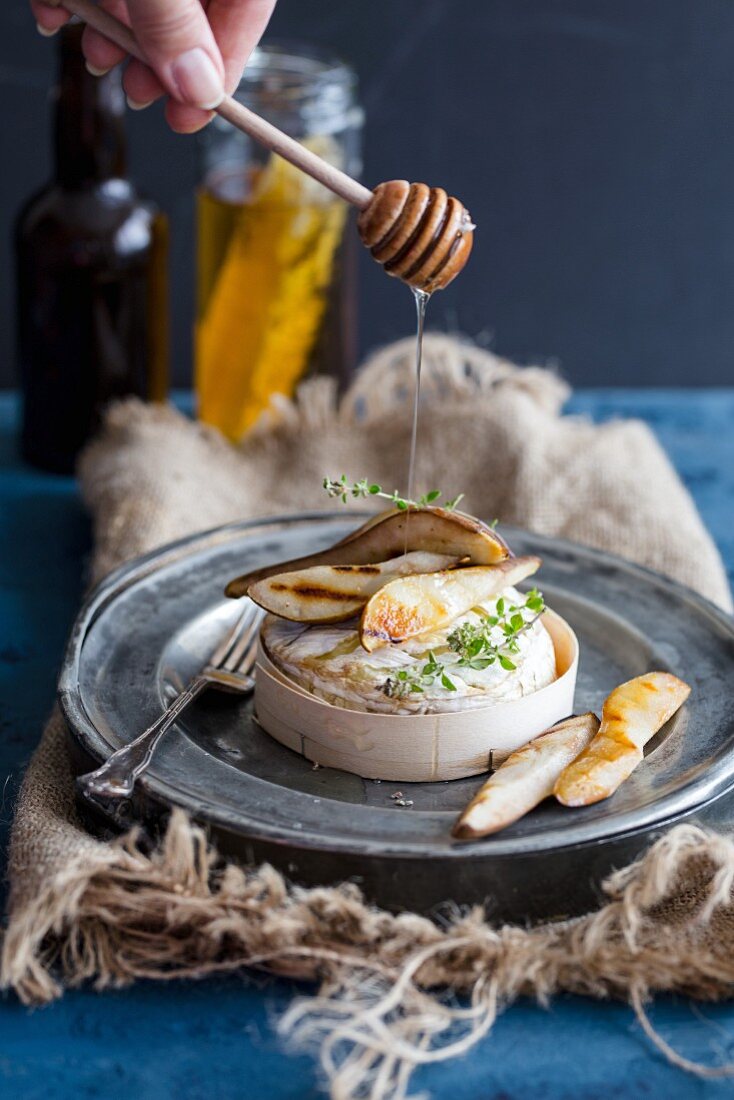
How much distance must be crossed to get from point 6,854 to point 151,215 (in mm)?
1214

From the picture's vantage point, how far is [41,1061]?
1049 millimetres

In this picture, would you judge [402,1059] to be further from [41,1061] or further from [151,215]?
[151,215]

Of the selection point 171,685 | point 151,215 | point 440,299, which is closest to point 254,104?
point 151,215

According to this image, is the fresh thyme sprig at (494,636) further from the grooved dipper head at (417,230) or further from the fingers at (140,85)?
the fingers at (140,85)

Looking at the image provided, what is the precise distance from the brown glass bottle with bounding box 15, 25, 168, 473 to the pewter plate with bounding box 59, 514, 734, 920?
60 cm

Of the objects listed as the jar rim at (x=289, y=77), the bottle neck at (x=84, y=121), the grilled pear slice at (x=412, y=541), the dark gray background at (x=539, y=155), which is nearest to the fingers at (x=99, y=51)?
the bottle neck at (x=84, y=121)

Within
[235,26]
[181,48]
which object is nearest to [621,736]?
[181,48]

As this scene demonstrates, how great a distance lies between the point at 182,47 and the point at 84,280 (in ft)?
2.76

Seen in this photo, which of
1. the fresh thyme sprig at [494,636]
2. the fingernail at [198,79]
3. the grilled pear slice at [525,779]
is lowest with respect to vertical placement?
the grilled pear slice at [525,779]

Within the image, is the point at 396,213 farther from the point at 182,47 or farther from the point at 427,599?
the point at 427,599

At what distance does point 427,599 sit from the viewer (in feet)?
4.17

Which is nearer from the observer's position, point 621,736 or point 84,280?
point 621,736

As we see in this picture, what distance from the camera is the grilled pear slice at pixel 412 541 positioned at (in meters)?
1.32

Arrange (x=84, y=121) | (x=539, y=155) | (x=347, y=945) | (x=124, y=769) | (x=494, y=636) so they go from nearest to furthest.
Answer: (x=347, y=945) < (x=124, y=769) < (x=494, y=636) < (x=84, y=121) < (x=539, y=155)
